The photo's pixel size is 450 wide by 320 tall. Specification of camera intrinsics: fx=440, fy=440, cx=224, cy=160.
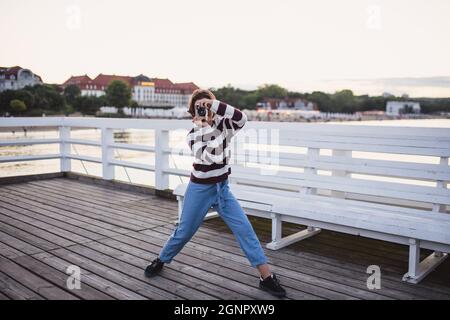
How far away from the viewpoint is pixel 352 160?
13.9 feet

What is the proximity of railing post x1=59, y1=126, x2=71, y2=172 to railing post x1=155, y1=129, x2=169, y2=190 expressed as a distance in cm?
274

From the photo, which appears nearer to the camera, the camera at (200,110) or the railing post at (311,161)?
the camera at (200,110)

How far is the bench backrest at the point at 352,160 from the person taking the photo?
378 centimetres

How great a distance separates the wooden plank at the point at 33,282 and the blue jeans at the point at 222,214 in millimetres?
924

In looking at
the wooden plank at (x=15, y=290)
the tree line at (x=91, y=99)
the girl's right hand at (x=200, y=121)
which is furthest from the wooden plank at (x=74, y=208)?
the tree line at (x=91, y=99)

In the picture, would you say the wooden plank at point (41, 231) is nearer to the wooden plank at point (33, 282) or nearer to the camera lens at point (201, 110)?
the wooden plank at point (33, 282)

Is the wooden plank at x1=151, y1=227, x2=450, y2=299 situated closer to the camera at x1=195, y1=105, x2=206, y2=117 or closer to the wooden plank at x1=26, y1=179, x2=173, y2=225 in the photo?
the wooden plank at x1=26, y1=179, x2=173, y2=225

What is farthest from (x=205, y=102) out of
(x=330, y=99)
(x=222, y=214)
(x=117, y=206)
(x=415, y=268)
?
(x=330, y=99)

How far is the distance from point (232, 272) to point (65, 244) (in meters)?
1.77

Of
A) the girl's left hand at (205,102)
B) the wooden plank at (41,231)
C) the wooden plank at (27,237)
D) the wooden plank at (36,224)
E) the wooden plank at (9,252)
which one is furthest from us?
the wooden plank at (36,224)

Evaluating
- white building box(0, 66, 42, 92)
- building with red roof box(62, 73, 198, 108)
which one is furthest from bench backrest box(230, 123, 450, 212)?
building with red roof box(62, 73, 198, 108)

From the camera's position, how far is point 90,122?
776 cm

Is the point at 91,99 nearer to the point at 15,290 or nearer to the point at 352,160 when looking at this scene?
the point at 352,160
